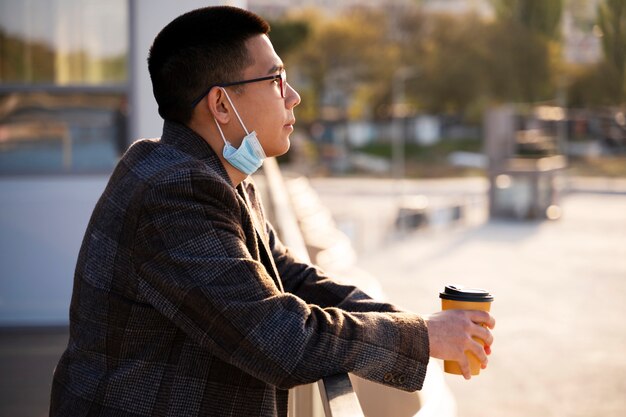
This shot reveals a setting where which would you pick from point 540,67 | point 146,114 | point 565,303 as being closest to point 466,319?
point 146,114

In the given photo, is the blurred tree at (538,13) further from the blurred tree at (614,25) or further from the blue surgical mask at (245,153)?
the blue surgical mask at (245,153)

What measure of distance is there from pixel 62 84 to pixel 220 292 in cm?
462

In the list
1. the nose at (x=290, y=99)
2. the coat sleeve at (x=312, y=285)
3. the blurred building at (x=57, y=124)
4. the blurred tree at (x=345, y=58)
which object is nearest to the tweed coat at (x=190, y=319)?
the nose at (x=290, y=99)

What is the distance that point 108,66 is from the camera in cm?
597

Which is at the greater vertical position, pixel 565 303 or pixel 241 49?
pixel 241 49

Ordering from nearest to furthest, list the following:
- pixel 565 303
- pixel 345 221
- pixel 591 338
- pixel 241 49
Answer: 1. pixel 241 49
2. pixel 591 338
3. pixel 565 303
4. pixel 345 221

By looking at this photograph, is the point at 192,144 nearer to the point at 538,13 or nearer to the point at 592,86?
the point at 538,13

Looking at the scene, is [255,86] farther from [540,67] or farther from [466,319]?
[540,67]

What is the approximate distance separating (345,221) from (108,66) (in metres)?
13.6

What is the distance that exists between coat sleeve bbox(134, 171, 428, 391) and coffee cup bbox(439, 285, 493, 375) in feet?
1.11

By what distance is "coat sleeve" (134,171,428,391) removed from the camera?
1680 millimetres

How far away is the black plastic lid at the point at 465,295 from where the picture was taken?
1998 mm

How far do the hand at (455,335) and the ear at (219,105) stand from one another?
1.95ft

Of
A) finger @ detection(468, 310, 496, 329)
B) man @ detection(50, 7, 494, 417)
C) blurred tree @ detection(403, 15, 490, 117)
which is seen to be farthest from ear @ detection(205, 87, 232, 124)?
blurred tree @ detection(403, 15, 490, 117)
